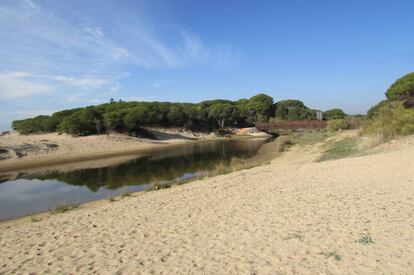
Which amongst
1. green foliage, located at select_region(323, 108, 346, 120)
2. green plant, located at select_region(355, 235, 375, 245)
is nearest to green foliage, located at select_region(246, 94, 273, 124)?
green foliage, located at select_region(323, 108, 346, 120)

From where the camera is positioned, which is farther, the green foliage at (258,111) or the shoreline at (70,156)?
the green foliage at (258,111)

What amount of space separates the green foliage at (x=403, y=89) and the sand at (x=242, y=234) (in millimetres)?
35366

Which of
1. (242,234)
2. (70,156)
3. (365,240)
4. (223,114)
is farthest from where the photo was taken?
(223,114)

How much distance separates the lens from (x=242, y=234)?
6.19m

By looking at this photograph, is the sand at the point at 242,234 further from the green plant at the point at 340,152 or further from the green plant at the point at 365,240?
the green plant at the point at 340,152

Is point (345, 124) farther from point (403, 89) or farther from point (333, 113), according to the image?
point (333, 113)

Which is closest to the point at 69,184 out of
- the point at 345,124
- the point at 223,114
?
the point at 345,124

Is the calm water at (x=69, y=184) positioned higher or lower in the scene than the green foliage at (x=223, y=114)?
lower

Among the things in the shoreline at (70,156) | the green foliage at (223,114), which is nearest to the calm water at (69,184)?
the shoreline at (70,156)

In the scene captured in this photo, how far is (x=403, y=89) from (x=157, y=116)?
43632 millimetres

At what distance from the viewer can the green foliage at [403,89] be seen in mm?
38391

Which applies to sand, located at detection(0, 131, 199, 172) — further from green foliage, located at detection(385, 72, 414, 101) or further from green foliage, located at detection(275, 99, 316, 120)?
green foliage, located at detection(275, 99, 316, 120)

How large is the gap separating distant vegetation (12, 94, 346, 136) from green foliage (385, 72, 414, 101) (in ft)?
126

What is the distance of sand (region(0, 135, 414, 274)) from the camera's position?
4.71 metres
